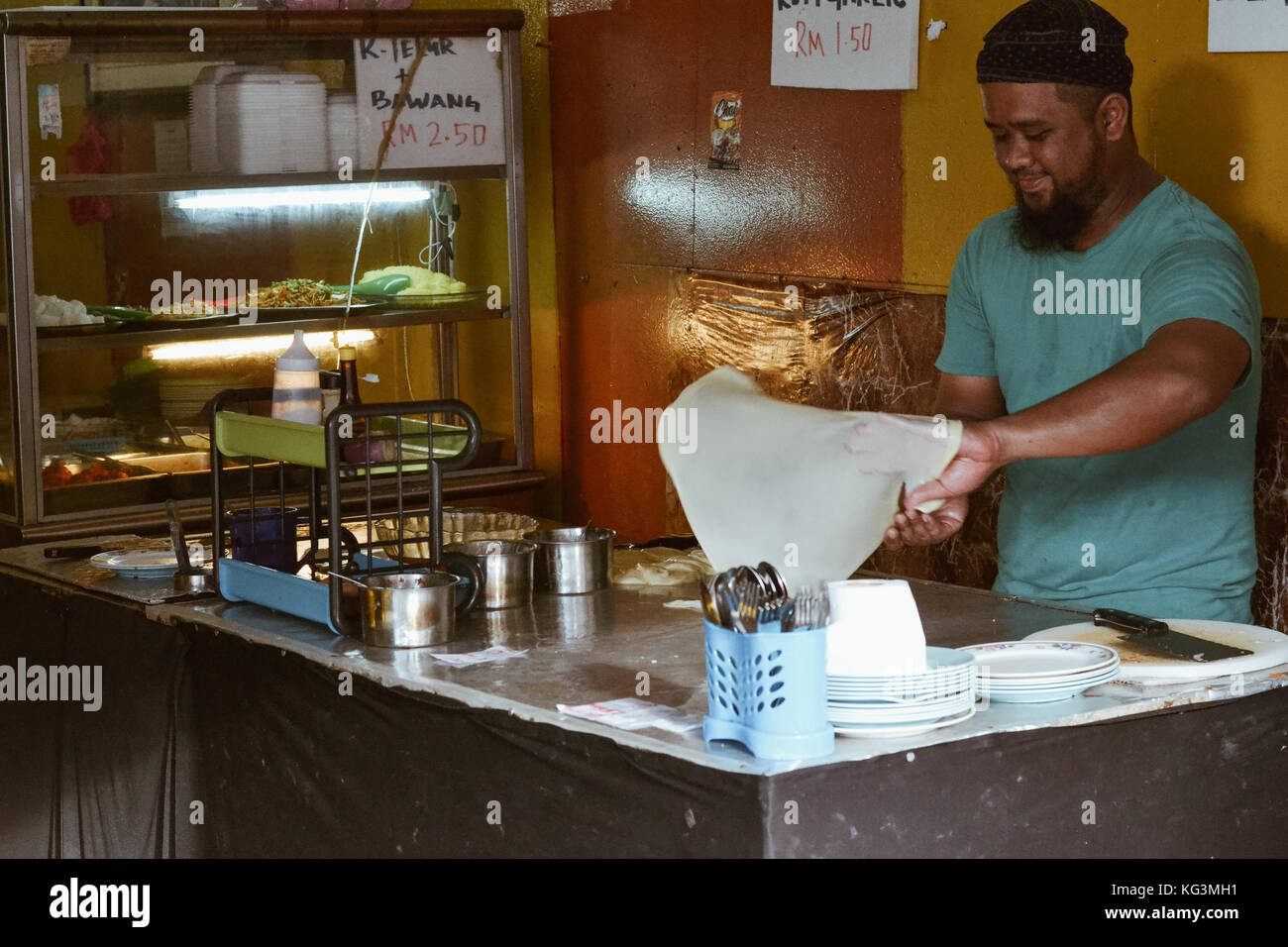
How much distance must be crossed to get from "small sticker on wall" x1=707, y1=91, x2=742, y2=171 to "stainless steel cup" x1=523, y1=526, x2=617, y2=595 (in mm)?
1543

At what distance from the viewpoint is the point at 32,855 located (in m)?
3.19

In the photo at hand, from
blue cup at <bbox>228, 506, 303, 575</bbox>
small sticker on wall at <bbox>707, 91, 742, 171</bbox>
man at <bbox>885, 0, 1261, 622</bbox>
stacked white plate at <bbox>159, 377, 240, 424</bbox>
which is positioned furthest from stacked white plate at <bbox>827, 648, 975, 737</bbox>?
stacked white plate at <bbox>159, 377, 240, 424</bbox>

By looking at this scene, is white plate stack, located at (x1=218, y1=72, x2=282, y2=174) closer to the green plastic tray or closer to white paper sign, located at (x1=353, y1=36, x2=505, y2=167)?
white paper sign, located at (x1=353, y1=36, x2=505, y2=167)

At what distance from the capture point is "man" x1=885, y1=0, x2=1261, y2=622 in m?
2.62

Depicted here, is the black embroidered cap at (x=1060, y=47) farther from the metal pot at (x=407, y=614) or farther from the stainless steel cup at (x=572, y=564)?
the metal pot at (x=407, y=614)

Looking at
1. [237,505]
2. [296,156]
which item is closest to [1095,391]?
[237,505]

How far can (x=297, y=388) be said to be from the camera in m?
3.17

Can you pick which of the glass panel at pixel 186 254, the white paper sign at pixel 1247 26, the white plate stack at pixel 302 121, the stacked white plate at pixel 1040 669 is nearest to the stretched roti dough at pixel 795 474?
the stacked white plate at pixel 1040 669

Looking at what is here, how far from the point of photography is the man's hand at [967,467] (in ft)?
7.68

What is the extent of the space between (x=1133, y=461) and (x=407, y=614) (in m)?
1.24

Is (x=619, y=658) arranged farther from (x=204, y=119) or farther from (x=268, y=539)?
(x=204, y=119)

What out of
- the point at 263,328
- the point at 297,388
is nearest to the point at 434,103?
the point at 263,328

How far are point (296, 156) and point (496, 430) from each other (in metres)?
0.98
